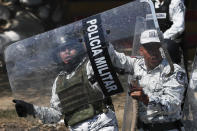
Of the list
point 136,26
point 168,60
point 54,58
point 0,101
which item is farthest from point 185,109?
point 0,101

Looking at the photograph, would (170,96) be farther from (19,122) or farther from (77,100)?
(19,122)

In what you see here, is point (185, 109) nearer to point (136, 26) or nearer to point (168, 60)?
point (168, 60)

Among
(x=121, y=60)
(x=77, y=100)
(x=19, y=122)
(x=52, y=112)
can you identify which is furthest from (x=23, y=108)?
(x=19, y=122)

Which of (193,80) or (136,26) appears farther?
(193,80)

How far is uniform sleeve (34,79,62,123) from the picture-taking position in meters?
3.89

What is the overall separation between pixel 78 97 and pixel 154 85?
60cm

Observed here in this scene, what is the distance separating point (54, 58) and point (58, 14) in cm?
843

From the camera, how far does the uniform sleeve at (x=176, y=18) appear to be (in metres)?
5.27

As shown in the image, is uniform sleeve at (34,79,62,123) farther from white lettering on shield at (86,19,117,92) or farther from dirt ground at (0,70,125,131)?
dirt ground at (0,70,125,131)

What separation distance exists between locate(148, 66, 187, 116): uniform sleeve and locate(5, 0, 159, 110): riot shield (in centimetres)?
27

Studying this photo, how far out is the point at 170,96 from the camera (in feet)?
12.4

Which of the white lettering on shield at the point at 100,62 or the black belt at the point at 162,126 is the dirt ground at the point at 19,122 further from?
the white lettering on shield at the point at 100,62

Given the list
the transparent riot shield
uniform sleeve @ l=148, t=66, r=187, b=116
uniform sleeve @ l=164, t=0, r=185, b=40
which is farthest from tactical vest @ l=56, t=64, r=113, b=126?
Answer: uniform sleeve @ l=164, t=0, r=185, b=40

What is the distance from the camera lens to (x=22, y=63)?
3.81m
